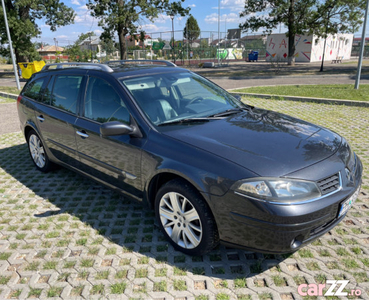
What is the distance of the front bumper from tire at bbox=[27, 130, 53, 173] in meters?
3.59

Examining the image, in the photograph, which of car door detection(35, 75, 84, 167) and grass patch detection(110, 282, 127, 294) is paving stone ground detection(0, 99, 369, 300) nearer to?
grass patch detection(110, 282, 127, 294)

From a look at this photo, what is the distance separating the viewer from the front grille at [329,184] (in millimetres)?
2625

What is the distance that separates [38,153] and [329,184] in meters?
4.61

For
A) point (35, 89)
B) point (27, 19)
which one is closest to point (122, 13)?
point (27, 19)

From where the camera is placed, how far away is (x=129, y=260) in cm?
310

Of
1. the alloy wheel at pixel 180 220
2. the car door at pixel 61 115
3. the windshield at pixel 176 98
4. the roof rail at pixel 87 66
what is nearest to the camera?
the alloy wheel at pixel 180 220

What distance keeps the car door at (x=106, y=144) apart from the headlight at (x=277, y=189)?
125 centimetres

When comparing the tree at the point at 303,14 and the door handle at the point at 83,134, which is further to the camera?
the tree at the point at 303,14

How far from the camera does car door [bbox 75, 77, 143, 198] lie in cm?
341

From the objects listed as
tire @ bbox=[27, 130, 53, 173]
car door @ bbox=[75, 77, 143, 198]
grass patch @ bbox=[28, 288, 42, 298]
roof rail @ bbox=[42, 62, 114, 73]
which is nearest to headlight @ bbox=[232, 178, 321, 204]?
car door @ bbox=[75, 77, 143, 198]

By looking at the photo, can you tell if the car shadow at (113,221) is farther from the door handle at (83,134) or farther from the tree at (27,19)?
the tree at (27,19)

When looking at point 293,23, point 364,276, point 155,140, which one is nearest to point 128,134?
point 155,140

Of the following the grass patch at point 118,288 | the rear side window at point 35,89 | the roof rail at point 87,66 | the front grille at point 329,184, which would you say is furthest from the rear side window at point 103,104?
the front grille at point 329,184

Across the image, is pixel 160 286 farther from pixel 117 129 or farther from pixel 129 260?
pixel 117 129
